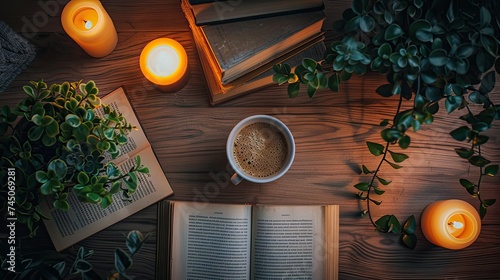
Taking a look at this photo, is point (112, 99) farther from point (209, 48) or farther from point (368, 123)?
point (368, 123)

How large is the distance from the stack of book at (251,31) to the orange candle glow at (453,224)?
48 centimetres

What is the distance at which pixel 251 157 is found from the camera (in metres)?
0.99

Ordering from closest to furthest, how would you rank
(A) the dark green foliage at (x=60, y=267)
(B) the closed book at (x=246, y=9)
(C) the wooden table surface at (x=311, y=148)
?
(A) the dark green foliage at (x=60, y=267)
(B) the closed book at (x=246, y=9)
(C) the wooden table surface at (x=311, y=148)

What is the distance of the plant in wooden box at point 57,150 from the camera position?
30.8 inches

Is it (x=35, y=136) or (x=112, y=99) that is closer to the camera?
(x=35, y=136)

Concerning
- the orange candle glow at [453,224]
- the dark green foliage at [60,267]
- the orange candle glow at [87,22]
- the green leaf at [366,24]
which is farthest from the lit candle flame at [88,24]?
the orange candle glow at [453,224]

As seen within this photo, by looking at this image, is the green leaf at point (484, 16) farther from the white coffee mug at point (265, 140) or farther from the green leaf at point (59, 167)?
the green leaf at point (59, 167)

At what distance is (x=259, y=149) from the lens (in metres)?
0.98

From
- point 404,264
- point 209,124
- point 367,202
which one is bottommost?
point 404,264

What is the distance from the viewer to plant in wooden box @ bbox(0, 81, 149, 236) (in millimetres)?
783

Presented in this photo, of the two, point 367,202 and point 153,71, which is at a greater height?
point 153,71

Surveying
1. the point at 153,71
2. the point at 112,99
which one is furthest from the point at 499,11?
the point at 112,99

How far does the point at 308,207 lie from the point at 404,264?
27cm

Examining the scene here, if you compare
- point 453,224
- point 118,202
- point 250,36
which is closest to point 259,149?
point 250,36
